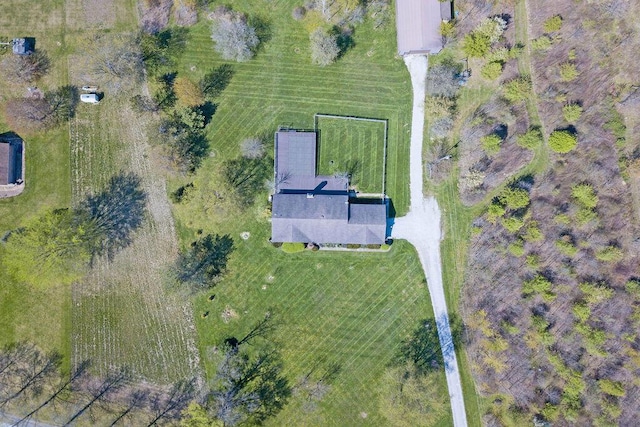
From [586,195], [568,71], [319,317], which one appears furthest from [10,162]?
[586,195]

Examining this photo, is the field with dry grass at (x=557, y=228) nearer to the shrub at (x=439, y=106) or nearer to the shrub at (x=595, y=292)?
the shrub at (x=595, y=292)

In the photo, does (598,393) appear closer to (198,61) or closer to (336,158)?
(336,158)

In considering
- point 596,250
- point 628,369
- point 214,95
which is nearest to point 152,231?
point 214,95

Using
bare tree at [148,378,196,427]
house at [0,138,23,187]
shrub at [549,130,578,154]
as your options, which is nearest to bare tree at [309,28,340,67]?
shrub at [549,130,578,154]

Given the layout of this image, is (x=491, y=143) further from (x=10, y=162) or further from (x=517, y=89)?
(x=10, y=162)

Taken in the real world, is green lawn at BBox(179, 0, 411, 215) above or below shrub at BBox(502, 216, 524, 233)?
above

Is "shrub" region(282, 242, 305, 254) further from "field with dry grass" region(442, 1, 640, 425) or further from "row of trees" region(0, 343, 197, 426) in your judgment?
"field with dry grass" region(442, 1, 640, 425)

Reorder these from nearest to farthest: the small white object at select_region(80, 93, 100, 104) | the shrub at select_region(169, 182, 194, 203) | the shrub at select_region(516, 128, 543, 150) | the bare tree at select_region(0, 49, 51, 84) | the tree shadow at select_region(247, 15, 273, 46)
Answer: the shrub at select_region(516, 128, 543, 150) < the shrub at select_region(169, 182, 194, 203) < the bare tree at select_region(0, 49, 51, 84) < the small white object at select_region(80, 93, 100, 104) < the tree shadow at select_region(247, 15, 273, 46)
